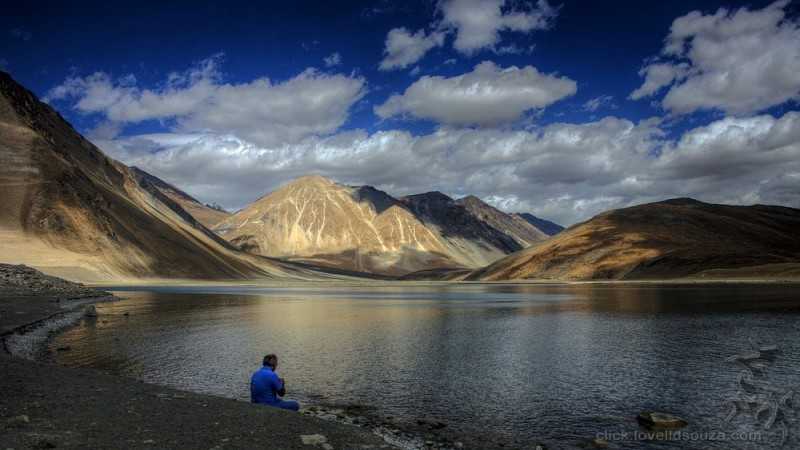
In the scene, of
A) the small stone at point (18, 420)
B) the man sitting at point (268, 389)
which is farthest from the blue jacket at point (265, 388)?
the small stone at point (18, 420)

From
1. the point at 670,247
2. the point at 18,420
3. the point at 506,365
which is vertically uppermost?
the point at 670,247

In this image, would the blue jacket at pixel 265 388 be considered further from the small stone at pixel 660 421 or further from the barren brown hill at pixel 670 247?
the barren brown hill at pixel 670 247

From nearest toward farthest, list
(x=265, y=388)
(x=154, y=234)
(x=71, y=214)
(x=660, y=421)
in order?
1. (x=660, y=421)
2. (x=265, y=388)
3. (x=71, y=214)
4. (x=154, y=234)

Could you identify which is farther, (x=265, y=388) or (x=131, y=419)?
(x=265, y=388)

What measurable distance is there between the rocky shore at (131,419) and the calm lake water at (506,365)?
154 inches

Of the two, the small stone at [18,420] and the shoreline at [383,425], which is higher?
the small stone at [18,420]

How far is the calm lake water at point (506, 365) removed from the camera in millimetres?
17297

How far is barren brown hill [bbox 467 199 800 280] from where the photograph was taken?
129 m

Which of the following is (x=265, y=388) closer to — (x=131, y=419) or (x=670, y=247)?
(x=131, y=419)

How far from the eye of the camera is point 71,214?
129750 mm

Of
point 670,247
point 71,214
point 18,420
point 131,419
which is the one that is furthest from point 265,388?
point 670,247

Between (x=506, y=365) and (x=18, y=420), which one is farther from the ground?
(x=18, y=420)

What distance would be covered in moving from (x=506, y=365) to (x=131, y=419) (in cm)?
1685

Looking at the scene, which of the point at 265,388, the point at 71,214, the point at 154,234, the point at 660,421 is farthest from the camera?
the point at 154,234
